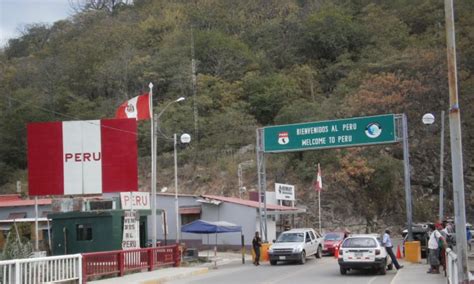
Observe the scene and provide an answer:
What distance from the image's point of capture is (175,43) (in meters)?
89.9

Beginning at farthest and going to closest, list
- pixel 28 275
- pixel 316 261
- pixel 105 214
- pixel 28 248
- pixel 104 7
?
pixel 104 7 → pixel 316 261 → pixel 105 214 → pixel 28 248 → pixel 28 275

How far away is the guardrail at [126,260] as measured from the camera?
2239cm

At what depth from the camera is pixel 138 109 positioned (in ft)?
107

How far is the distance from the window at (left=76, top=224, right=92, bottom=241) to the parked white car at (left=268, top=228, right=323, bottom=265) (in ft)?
29.0

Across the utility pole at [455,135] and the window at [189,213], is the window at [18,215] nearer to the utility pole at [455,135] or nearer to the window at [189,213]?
the window at [189,213]

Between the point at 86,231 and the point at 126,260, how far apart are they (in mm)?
4957

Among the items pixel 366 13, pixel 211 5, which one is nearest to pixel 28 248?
pixel 366 13

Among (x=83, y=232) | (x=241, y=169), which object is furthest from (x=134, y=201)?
(x=241, y=169)

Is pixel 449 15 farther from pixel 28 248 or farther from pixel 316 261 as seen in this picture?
pixel 316 261

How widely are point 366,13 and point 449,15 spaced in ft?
265

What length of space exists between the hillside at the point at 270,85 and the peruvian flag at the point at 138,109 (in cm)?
2895

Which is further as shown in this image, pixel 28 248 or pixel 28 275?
pixel 28 248

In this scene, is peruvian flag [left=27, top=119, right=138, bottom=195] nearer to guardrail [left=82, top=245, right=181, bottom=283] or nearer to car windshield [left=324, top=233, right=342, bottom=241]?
guardrail [left=82, top=245, right=181, bottom=283]

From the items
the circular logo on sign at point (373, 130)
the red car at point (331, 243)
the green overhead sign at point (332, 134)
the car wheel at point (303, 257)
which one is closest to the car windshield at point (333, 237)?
the red car at point (331, 243)
